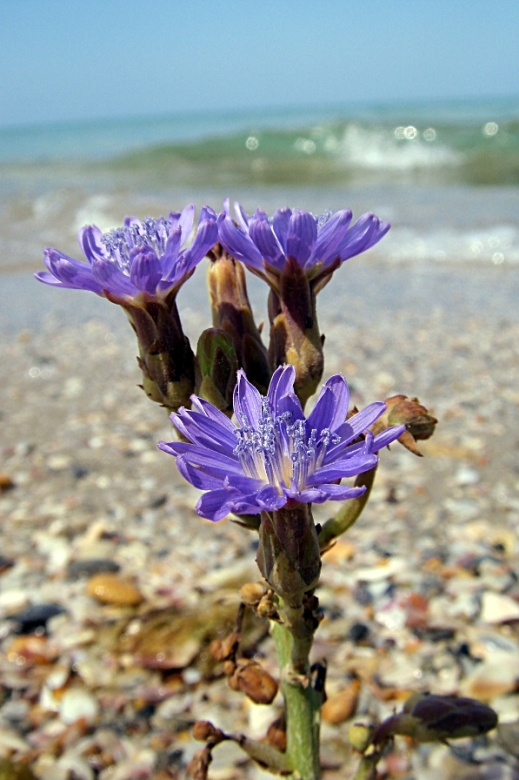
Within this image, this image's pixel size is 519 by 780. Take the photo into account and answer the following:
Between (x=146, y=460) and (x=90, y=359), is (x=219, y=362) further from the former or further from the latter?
(x=90, y=359)

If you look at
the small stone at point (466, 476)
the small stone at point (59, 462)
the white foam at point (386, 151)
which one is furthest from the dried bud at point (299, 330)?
the white foam at point (386, 151)

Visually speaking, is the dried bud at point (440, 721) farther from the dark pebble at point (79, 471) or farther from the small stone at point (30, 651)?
the dark pebble at point (79, 471)

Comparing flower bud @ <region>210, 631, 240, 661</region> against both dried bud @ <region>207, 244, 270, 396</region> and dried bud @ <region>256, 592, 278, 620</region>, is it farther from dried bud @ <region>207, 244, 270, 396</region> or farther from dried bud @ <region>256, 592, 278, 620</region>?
dried bud @ <region>207, 244, 270, 396</region>

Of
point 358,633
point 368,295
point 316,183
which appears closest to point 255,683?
point 358,633

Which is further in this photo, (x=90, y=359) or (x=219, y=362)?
(x=90, y=359)

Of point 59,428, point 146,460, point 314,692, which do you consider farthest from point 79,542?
point 314,692

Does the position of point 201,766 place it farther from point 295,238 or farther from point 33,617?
point 33,617
